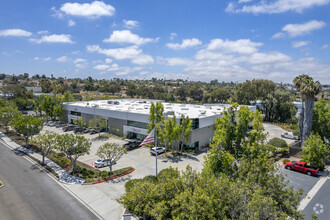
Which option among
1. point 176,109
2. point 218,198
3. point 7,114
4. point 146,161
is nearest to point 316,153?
point 218,198

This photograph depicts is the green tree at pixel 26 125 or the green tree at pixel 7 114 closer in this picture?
the green tree at pixel 26 125

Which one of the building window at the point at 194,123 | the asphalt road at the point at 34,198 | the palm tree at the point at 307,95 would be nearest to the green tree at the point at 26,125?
the asphalt road at the point at 34,198

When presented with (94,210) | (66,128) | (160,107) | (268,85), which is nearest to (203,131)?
(160,107)

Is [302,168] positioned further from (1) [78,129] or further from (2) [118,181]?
(1) [78,129]

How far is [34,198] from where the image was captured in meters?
21.0

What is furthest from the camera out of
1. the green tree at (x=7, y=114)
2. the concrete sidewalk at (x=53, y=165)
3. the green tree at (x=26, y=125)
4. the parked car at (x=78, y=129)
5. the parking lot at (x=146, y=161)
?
the parked car at (x=78, y=129)

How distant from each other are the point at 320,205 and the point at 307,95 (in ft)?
66.4

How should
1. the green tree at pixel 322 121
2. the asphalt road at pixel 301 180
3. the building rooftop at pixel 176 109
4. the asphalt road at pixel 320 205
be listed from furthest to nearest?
the building rooftop at pixel 176 109 → the green tree at pixel 322 121 → the asphalt road at pixel 301 180 → the asphalt road at pixel 320 205

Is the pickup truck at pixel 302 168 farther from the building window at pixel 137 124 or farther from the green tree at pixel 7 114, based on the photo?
the green tree at pixel 7 114

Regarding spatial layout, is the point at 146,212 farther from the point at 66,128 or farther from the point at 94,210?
the point at 66,128

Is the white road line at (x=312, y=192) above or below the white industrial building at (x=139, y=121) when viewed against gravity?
below

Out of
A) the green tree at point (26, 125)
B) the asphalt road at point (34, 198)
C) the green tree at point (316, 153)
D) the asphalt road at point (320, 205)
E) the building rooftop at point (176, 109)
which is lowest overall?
the asphalt road at point (320, 205)

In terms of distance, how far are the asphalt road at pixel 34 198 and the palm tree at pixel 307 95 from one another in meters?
36.3

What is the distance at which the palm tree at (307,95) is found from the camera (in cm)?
3397
